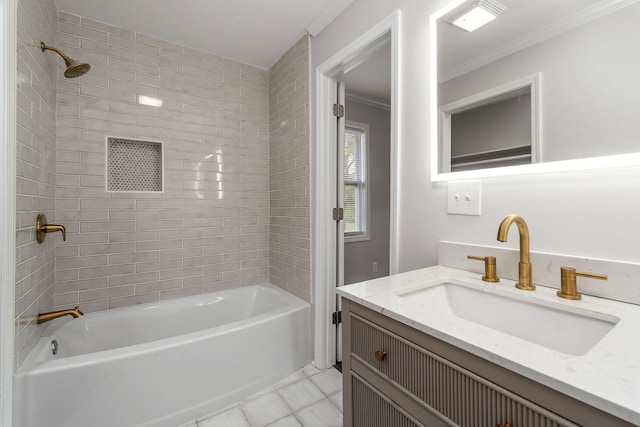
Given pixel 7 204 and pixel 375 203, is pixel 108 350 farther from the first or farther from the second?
pixel 375 203

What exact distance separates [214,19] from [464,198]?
6.71 feet

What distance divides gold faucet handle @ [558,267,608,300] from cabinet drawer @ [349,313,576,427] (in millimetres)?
474

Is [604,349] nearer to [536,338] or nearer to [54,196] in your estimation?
[536,338]

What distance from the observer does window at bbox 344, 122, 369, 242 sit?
350cm

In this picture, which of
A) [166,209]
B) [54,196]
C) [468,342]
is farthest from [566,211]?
[54,196]

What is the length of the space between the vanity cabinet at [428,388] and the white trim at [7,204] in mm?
1332

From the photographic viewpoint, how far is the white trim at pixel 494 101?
36.6 inches

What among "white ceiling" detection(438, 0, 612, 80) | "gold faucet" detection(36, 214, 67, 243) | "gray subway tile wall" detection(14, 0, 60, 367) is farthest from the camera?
"gold faucet" detection(36, 214, 67, 243)

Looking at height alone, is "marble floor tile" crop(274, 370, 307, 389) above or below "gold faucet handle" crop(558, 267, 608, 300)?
below

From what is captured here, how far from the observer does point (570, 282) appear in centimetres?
80

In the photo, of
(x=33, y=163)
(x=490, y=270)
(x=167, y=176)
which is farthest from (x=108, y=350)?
(x=490, y=270)

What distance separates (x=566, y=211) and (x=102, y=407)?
214 cm

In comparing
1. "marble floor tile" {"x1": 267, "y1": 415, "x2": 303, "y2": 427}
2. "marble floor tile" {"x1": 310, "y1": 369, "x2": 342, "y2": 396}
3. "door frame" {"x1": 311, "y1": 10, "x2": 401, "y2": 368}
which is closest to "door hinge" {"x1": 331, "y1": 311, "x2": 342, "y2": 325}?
"door frame" {"x1": 311, "y1": 10, "x2": 401, "y2": 368}

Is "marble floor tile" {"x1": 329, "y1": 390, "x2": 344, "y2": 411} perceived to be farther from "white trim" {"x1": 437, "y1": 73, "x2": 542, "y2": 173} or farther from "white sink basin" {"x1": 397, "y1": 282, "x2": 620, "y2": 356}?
"white trim" {"x1": 437, "y1": 73, "x2": 542, "y2": 173}
